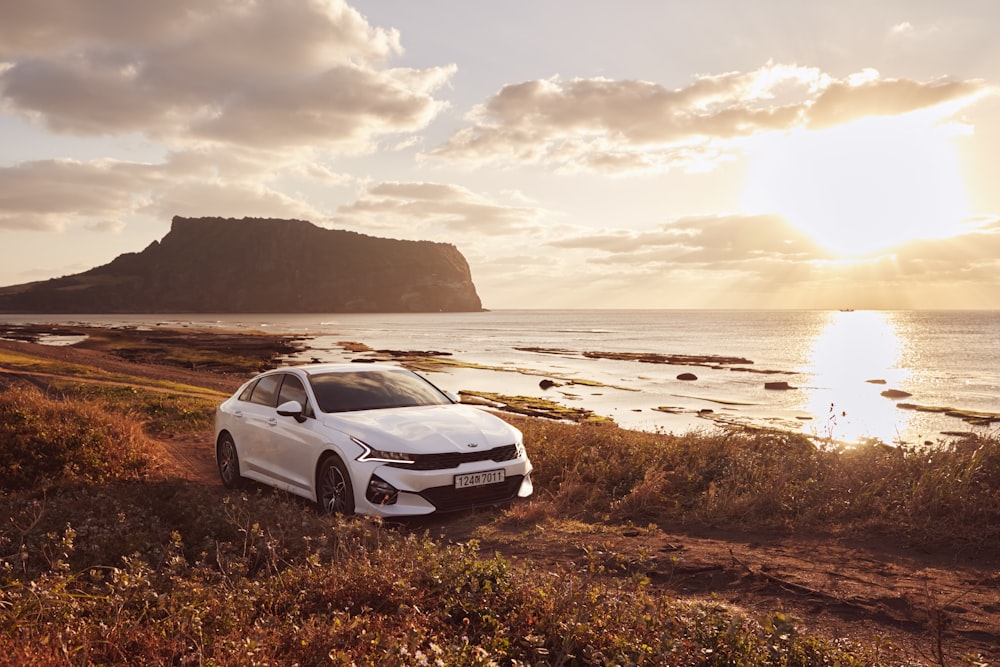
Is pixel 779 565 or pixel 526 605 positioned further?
pixel 779 565

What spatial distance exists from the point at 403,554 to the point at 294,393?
15.0 ft

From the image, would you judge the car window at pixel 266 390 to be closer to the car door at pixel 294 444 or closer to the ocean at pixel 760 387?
the car door at pixel 294 444

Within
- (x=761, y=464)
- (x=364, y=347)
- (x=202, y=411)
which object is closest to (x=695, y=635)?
(x=761, y=464)

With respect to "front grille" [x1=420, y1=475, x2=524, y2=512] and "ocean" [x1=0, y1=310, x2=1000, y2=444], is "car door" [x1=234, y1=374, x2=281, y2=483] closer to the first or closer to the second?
"front grille" [x1=420, y1=475, x2=524, y2=512]

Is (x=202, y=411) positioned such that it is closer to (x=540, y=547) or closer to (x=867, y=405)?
(x=540, y=547)

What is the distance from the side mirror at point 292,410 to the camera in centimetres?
814

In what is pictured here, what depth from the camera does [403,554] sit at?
4.99 metres

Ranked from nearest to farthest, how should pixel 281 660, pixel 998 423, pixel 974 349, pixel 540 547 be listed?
pixel 281 660
pixel 540 547
pixel 998 423
pixel 974 349

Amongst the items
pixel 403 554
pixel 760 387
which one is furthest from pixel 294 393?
pixel 760 387

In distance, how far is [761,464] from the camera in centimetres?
904

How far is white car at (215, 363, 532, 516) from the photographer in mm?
7367

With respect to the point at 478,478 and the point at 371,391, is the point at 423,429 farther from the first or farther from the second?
the point at 371,391

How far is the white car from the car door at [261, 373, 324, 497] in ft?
0.04

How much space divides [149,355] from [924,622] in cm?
6066
